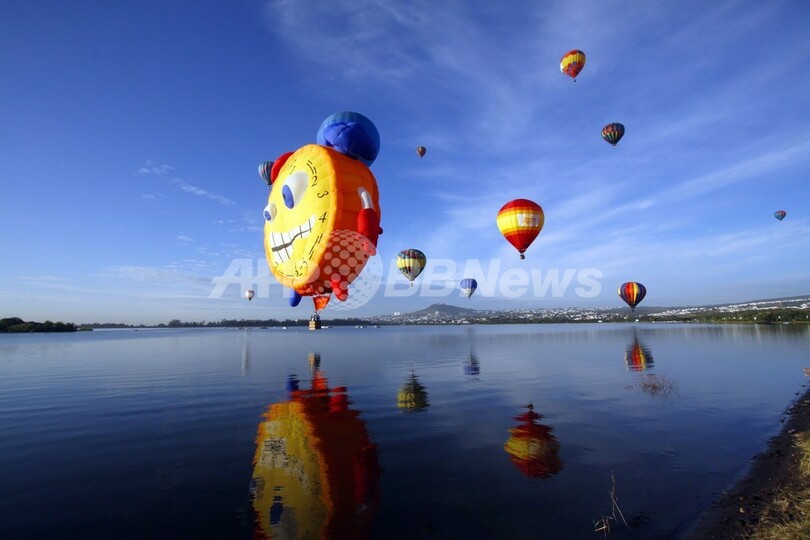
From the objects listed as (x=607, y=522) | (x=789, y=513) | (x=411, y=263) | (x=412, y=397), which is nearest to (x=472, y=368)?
(x=411, y=263)

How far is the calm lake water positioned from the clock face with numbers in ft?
14.5

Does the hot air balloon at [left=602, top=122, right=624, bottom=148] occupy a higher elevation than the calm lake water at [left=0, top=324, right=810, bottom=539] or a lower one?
higher

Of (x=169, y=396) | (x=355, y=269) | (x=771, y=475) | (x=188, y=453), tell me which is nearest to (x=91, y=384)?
(x=169, y=396)

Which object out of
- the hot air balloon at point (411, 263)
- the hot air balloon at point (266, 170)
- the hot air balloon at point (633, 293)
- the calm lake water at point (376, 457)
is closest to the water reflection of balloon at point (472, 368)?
the calm lake water at point (376, 457)

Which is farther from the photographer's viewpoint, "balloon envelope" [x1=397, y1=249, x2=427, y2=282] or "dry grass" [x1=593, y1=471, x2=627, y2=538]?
"balloon envelope" [x1=397, y1=249, x2=427, y2=282]

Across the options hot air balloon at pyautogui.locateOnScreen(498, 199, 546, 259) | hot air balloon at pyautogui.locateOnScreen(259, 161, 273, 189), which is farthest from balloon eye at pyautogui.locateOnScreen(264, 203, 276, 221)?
hot air balloon at pyautogui.locateOnScreen(498, 199, 546, 259)

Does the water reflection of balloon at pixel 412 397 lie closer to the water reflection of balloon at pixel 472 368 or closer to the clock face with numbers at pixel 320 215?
the water reflection of balloon at pixel 472 368

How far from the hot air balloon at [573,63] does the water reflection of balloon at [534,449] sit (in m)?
31.1

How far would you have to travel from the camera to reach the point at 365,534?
6.25 meters

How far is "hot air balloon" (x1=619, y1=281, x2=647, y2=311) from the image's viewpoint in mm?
58156

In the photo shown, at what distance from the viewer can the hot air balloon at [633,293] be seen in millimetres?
58156

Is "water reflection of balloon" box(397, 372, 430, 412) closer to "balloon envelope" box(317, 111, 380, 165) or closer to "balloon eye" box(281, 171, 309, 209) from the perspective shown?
"balloon eye" box(281, 171, 309, 209)

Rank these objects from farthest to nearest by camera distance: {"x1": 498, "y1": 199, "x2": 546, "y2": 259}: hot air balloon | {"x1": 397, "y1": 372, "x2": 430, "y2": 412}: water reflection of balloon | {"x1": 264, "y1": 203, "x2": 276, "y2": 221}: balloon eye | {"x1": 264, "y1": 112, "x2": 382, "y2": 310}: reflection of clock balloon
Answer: {"x1": 498, "y1": 199, "x2": 546, "y2": 259}: hot air balloon, {"x1": 397, "y1": 372, "x2": 430, "y2": 412}: water reflection of balloon, {"x1": 264, "y1": 203, "x2": 276, "y2": 221}: balloon eye, {"x1": 264, "y1": 112, "x2": 382, "y2": 310}: reflection of clock balloon

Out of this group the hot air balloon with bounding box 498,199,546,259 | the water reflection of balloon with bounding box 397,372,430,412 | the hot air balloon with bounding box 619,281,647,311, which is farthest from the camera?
the hot air balloon with bounding box 619,281,647,311
